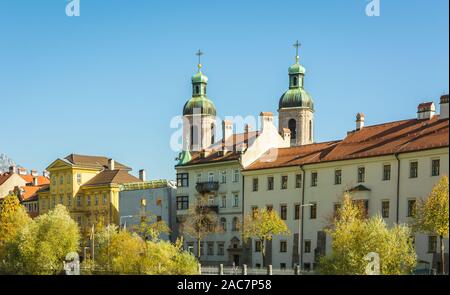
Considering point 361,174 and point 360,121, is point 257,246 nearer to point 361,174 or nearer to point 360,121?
point 360,121

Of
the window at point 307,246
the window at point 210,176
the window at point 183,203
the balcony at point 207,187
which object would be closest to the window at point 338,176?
the window at point 307,246

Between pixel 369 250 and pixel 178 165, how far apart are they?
96.2ft

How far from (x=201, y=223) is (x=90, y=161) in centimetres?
1941

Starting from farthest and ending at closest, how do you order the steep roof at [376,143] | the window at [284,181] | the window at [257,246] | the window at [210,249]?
1. the window at [210,249]
2. the window at [257,246]
3. the window at [284,181]
4. the steep roof at [376,143]

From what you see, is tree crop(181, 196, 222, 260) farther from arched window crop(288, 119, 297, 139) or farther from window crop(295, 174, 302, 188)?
arched window crop(288, 119, 297, 139)

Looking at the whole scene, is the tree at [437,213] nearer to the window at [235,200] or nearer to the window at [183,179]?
the window at [235,200]

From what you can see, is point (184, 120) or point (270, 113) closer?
point (270, 113)

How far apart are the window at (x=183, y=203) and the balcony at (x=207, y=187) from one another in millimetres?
1380

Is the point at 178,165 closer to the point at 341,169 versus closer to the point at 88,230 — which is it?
the point at 88,230

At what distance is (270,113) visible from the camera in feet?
197

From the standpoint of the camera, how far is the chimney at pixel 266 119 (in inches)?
2314

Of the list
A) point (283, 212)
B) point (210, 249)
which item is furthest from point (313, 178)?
point (210, 249)
